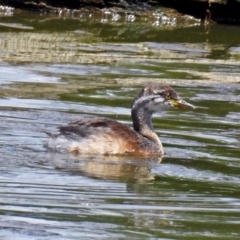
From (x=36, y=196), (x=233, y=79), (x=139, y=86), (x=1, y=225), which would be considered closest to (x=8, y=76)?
(x=139, y=86)

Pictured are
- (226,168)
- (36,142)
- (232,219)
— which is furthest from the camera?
(36,142)

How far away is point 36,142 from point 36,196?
2.50 metres

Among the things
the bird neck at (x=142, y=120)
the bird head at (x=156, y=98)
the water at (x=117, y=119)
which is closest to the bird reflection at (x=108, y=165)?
the water at (x=117, y=119)

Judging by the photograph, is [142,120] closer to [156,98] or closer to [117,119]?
[156,98]

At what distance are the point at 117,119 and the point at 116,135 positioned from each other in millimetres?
1921

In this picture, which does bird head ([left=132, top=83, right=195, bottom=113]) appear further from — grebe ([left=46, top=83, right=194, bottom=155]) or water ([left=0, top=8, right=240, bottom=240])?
water ([left=0, top=8, right=240, bottom=240])

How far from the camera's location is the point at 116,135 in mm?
10625

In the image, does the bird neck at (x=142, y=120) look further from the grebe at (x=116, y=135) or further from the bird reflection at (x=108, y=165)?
the bird reflection at (x=108, y=165)

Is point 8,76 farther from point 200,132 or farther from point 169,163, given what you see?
point 169,163

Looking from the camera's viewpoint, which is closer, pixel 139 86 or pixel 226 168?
pixel 226 168

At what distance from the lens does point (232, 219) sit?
791 cm

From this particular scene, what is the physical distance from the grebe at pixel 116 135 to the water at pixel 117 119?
143 millimetres

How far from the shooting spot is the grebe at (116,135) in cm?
1043

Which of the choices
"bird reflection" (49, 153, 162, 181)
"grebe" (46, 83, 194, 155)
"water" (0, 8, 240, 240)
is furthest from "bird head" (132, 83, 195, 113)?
"bird reflection" (49, 153, 162, 181)
